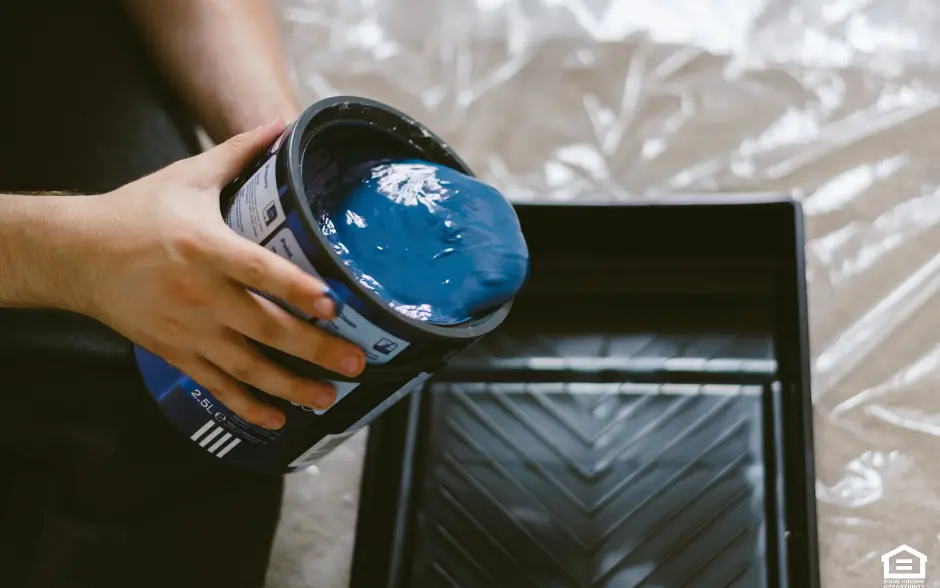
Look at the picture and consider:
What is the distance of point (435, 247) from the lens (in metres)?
0.39

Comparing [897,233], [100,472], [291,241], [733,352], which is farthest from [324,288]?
[897,233]

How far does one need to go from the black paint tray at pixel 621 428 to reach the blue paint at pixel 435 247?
0.21 metres

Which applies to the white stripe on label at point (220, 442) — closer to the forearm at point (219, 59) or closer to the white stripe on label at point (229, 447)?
the white stripe on label at point (229, 447)

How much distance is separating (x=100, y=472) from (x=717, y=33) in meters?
0.63

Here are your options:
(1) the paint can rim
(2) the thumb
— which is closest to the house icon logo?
(1) the paint can rim

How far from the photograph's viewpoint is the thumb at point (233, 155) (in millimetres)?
417

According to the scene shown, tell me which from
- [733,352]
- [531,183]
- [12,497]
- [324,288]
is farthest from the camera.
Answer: [531,183]

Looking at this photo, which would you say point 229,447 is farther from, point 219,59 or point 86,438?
point 219,59

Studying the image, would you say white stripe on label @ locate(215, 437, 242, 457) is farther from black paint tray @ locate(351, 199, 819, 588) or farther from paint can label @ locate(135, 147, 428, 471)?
black paint tray @ locate(351, 199, 819, 588)

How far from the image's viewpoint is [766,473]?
0.57m

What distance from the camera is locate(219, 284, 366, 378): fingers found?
0.36m

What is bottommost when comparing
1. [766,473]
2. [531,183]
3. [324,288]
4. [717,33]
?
[766,473]

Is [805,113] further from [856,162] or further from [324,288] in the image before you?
[324,288]

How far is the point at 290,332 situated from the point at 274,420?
80 mm
